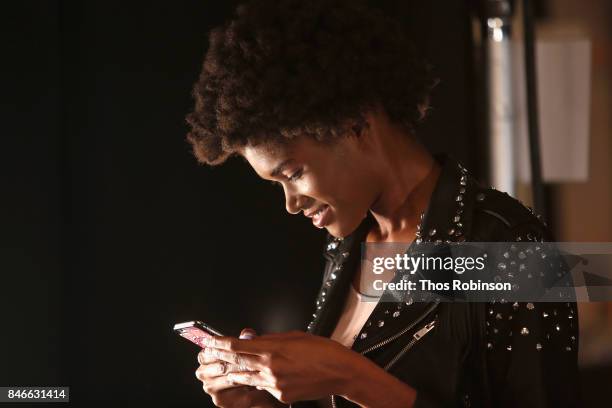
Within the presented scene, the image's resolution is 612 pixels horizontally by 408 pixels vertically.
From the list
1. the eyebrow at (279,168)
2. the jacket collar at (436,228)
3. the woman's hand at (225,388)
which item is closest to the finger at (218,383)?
the woman's hand at (225,388)

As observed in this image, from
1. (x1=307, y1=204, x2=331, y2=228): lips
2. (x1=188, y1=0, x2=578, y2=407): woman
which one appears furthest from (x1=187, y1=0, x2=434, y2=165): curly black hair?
(x1=307, y1=204, x2=331, y2=228): lips

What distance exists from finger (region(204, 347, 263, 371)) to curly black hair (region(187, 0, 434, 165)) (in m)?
0.33

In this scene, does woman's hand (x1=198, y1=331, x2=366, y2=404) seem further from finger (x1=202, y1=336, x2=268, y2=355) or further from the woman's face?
the woman's face

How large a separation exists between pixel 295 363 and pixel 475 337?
270 millimetres

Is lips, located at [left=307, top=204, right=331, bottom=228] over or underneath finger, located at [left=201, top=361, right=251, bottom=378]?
over

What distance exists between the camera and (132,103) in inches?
69.9

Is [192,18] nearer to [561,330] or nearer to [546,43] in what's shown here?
[546,43]

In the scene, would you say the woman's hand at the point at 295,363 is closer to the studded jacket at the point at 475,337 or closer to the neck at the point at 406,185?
the studded jacket at the point at 475,337

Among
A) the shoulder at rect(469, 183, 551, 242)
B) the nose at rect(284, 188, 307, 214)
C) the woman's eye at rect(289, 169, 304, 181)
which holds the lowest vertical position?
the shoulder at rect(469, 183, 551, 242)

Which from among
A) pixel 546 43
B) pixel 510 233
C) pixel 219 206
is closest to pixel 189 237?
pixel 219 206

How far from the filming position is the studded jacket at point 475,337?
1.00m

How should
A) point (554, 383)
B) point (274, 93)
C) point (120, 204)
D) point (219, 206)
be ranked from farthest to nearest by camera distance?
point (219, 206)
point (120, 204)
point (274, 93)
point (554, 383)

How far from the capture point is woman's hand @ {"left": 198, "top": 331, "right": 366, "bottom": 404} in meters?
0.99

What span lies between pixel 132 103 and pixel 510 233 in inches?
41.4
